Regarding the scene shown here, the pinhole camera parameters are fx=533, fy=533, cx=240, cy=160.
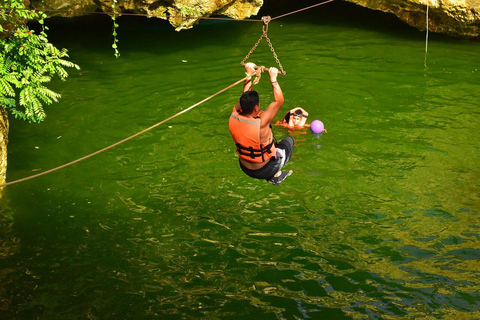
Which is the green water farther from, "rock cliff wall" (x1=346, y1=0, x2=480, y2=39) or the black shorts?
the black shorts

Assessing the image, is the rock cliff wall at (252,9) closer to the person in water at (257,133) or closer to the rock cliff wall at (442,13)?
the rock cliff wall at (442,13)

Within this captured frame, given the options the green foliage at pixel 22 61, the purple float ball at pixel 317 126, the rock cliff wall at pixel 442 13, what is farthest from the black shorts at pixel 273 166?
the rock cliff wall at pixel 442 13

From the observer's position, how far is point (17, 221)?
9156 mm

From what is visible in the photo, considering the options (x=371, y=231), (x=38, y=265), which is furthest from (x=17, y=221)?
(x=371, y=231)

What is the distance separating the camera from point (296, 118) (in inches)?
455

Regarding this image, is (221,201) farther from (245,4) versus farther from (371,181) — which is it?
(245,4)

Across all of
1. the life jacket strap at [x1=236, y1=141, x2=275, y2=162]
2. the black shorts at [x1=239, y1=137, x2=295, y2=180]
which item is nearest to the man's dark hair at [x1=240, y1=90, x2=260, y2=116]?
the life jacket strap at [x1=236, y1=141, x2=275, y2=162]

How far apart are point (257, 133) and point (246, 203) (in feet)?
8.29

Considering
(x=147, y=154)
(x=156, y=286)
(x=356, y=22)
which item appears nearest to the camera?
(x=156, y=286)

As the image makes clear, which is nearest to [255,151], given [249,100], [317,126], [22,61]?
[249,100]

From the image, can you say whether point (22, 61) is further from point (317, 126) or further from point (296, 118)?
point (317, 126)

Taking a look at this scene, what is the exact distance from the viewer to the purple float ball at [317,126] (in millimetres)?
11359

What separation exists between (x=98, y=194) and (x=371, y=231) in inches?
192

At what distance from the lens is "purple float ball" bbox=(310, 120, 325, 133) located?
11359mm
